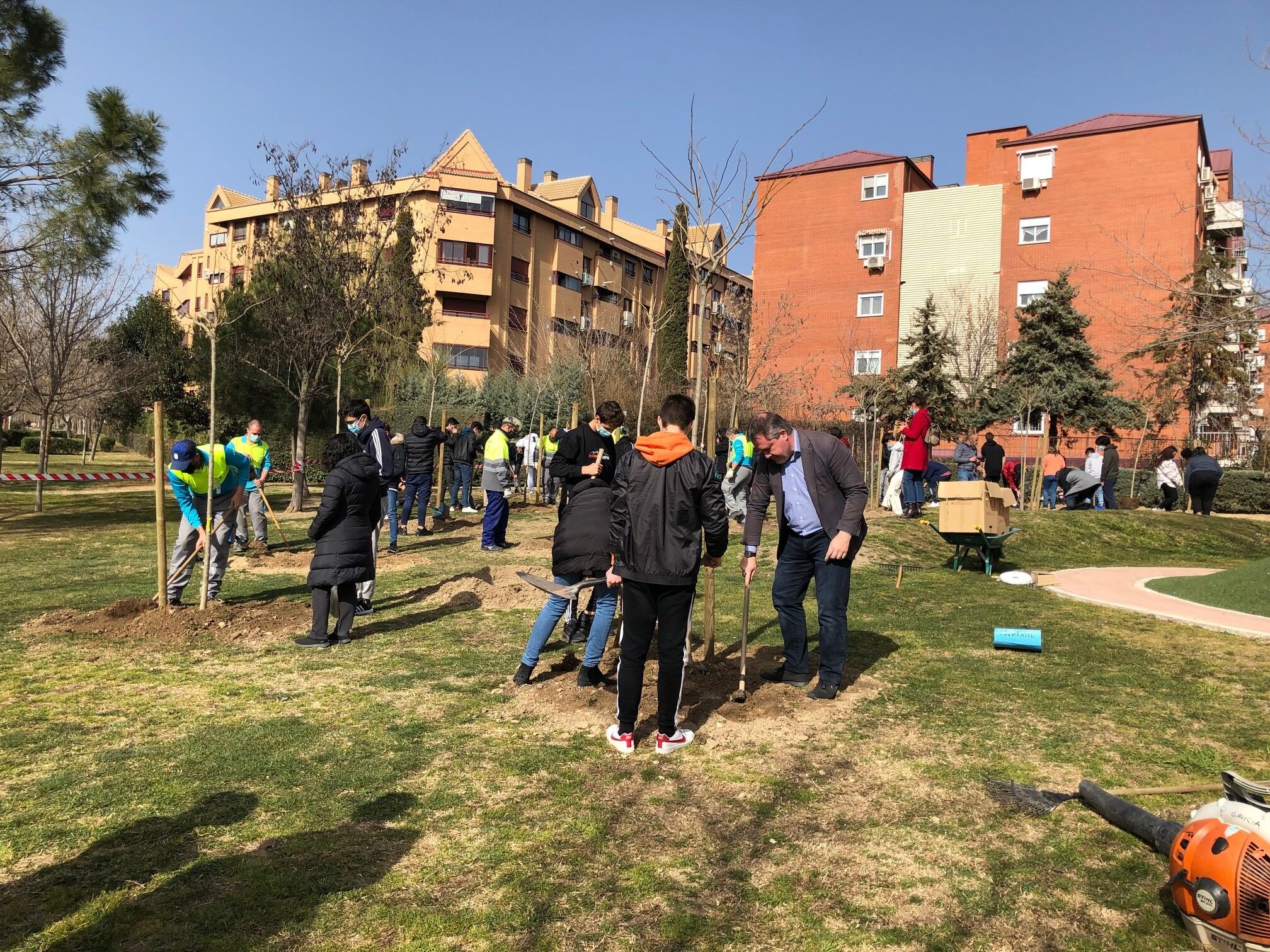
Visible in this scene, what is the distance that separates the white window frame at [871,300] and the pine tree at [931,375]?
7520 mm

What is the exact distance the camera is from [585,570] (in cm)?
633

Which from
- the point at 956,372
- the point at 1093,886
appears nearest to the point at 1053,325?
the point at 956,372

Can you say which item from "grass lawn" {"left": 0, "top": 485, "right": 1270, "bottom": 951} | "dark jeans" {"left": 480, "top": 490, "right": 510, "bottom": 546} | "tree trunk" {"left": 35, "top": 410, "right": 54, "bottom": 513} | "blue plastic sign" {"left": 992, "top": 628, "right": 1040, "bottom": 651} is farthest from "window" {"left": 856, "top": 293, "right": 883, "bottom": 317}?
"blue plastic sign" {"left": 992, "top": 628, "right": 1040, "bottom": 651}

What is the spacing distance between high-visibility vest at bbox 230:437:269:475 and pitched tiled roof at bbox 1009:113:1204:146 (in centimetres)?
3512

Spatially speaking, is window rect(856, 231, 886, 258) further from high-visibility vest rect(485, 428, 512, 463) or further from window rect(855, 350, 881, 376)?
high-visibility vest rect(485, 428, 512, 463)

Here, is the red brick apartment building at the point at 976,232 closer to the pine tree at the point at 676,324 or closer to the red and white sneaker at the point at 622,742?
the pine tree at the point at 676,324

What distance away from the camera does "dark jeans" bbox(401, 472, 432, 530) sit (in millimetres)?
14812

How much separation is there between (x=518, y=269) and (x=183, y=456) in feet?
134

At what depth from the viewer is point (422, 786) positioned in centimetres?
448

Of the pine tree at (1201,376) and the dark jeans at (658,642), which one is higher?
the pine tree at (1201,376)

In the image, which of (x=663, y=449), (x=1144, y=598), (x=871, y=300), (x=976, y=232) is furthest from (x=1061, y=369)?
(x=663, y=449)

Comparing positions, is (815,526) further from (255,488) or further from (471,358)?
(471,358)

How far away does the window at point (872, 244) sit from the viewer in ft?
129

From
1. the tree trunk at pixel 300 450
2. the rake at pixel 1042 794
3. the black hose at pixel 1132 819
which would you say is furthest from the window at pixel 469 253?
the black hose at pixel 1132 819
